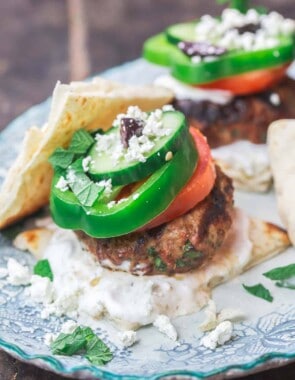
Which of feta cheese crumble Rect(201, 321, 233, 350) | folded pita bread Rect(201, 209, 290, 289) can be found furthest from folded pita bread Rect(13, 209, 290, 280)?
feta cheese crumble Rect(201, 321, 233, 350)

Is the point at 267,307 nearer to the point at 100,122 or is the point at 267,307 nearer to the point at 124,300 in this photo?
the point at 124,300

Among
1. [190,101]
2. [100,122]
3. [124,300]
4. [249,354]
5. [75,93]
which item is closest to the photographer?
[249,354]

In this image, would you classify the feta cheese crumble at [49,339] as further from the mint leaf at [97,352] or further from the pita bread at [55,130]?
the pita bread at [55,130]

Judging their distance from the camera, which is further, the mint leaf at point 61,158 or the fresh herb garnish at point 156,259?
the mint leaf at point 61,158

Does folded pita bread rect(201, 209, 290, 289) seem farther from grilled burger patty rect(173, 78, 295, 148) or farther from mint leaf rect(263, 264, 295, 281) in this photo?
grilled burger patty rect(173, 78, 295, 148)

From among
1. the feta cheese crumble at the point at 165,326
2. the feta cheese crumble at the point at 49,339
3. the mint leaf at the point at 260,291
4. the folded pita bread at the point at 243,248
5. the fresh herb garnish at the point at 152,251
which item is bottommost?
the mint leaf at the point at 260,291

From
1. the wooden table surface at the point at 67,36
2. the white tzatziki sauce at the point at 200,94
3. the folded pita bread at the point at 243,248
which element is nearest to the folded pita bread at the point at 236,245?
the folded pita bread at the point at 243,248

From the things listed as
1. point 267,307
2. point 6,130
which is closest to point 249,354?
point 267,307
